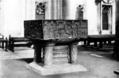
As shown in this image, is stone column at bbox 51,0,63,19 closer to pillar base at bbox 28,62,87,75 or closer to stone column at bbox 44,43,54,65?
pillar base at bbox 28,62,87,75

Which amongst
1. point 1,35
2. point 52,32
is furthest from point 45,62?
point 1,35

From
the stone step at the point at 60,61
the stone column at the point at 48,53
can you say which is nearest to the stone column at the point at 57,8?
the stone step at the point at 60,61

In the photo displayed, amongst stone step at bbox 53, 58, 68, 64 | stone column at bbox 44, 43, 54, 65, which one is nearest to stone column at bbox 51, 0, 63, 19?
stone step at bbox 53, 58, 68, 64

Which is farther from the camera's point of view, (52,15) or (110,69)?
(52,15)

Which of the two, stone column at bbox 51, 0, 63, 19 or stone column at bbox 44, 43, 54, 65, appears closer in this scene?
stone column at bbox 44, 43, 54, 65

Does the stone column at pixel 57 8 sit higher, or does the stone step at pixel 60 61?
the stone column at pixel 57 8

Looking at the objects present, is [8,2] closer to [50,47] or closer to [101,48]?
[101,48]

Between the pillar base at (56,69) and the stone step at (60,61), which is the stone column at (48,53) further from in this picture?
the stone step at (60,61)

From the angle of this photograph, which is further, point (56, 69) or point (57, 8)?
point (57, 8)

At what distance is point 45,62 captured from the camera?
6102mm

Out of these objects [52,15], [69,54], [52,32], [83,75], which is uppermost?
[52,15]

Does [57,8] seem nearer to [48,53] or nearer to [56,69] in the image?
[48,53]

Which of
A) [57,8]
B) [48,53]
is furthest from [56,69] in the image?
[57,8]

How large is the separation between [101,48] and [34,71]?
5925mm
